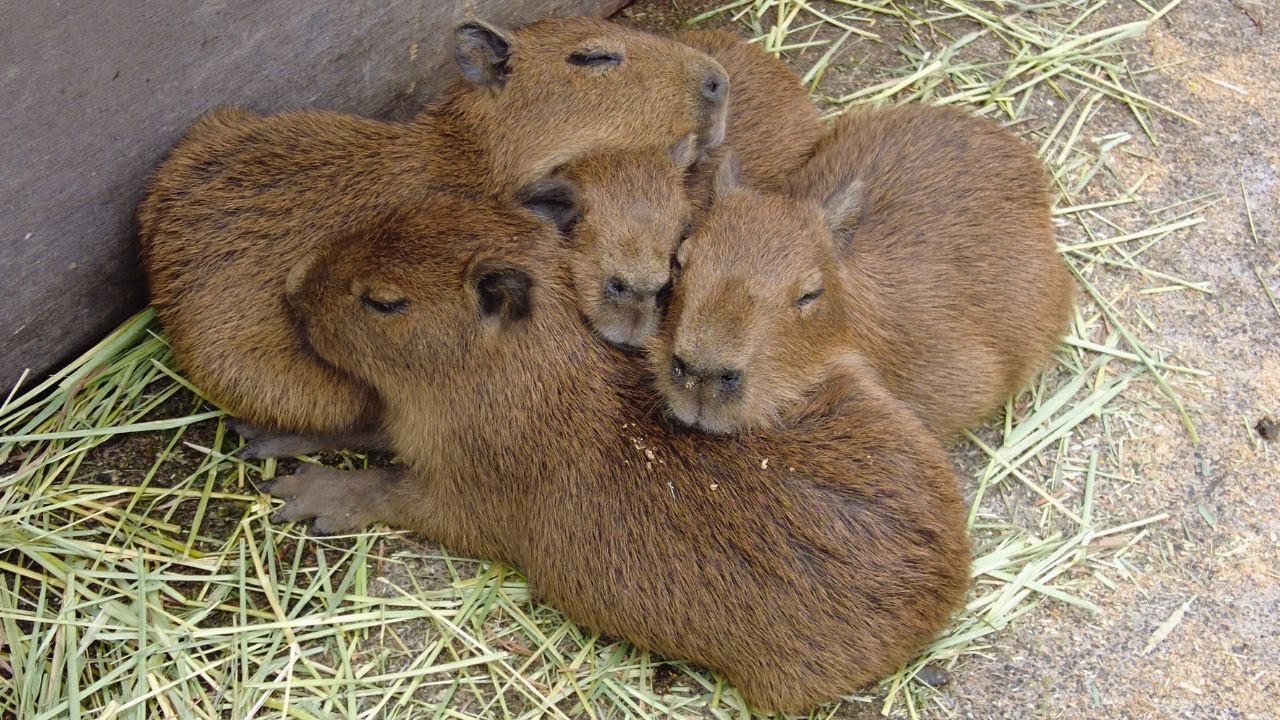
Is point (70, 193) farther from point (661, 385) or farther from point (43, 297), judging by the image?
point (661, 385)

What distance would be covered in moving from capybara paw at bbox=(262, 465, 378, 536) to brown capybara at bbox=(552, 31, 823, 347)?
981 millimetres

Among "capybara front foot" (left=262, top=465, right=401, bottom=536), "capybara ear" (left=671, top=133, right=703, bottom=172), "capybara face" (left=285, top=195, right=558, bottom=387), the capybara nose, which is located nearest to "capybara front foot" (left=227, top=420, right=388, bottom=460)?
"capybara front foot" (left=262, top=465, right=401, bottom=536)

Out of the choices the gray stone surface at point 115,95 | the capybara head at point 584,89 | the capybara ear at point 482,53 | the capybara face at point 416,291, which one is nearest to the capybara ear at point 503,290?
the capybara face at point 416,291

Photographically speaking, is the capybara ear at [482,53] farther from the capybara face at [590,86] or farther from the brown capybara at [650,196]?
the brown capybara at [650,196]

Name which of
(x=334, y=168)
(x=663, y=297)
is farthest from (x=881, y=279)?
(x=334, y=168)

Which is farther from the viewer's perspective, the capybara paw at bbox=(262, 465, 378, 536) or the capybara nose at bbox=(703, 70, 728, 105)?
the capybara nose at bbox=(703, 70, 728, 105)

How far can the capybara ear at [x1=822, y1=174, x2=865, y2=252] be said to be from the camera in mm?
3996

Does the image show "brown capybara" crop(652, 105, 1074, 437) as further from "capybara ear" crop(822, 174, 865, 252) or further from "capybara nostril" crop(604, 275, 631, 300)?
"capybara nostril" crop(604, 275, 631, 300)

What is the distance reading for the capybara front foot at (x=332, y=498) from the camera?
13.1ft

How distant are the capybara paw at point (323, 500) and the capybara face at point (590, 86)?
1279 mm

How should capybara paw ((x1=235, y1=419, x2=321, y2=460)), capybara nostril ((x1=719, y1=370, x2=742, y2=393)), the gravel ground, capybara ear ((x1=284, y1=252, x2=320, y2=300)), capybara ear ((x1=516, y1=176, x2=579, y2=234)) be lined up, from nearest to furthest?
capybara nostril ((x1=719, y1=370, x2=742, y2=393))
capybara ear ((x1=284, y1=252, x2=320, y2=300))
the gravel ground
capybara ear ((x1=516, y1=176, x2=579, y2=234))
capybara paw ((x1=235, y1=419, x2=321, y2=460))

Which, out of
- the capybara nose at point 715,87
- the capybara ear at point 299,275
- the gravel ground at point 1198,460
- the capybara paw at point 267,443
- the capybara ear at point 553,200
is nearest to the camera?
the capybara ear at point 299,275

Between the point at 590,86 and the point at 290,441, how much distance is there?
154cm

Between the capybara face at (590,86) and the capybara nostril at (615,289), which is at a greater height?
the capybara face at (590,86)
